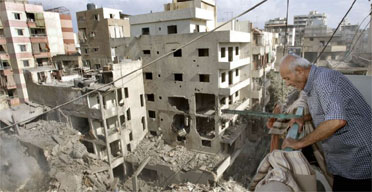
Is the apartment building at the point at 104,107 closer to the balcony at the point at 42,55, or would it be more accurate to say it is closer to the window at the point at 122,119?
the window at the point at 122,119

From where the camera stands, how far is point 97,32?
27.9 metres

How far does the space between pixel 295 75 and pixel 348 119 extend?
611mm

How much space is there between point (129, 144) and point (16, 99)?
2068 centimetres

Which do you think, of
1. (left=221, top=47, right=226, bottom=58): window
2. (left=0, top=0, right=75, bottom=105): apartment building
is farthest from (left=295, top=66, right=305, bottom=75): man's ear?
(left=0, top=0, right=75, bottom=105): apartment building

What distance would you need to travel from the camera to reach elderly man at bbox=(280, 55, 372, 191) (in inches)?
72.4

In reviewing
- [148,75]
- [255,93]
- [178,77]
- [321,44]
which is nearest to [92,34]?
[148,75]

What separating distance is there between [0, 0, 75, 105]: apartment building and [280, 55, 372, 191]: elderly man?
35.5 meters

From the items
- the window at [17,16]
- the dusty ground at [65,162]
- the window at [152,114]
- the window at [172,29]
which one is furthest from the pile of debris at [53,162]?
the window at [17,16]

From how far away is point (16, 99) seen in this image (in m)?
30.0

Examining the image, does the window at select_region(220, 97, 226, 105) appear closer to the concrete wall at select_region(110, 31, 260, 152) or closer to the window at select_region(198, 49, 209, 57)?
the concrete wall at select_region(110, 31, 260, 152)

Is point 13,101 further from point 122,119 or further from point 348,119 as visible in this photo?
point 348,119

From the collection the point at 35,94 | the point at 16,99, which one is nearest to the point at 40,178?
the point at 35,94

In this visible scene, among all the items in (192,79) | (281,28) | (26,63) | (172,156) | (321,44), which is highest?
(281,28)

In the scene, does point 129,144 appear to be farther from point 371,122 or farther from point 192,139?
point 371,122
